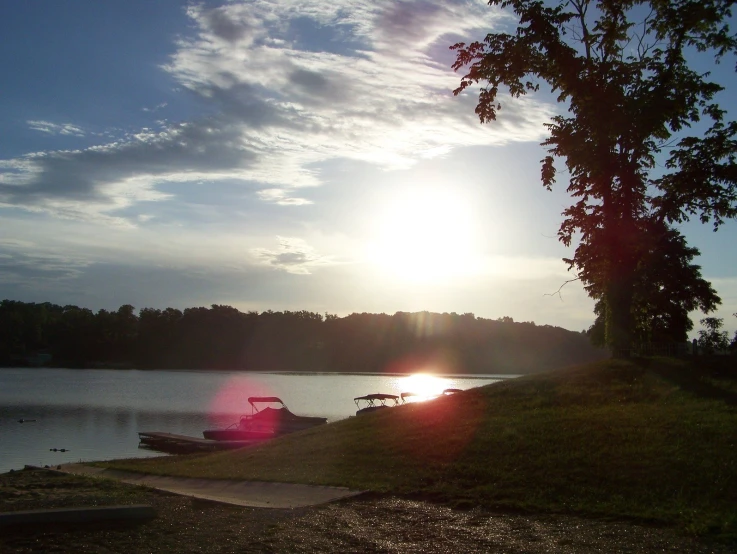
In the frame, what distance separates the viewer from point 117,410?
179 feet

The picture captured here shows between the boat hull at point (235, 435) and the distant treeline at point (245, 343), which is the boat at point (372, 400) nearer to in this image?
the boat hull at point (235, 435)

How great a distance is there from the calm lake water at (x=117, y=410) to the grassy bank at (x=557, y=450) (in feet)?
48.5

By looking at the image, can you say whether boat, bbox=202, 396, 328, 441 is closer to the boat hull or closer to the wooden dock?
the boat hull

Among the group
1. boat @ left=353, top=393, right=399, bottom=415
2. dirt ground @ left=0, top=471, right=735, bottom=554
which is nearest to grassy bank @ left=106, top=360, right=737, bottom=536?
dirt ground @ left=0, top=471, right=735, bottom=554

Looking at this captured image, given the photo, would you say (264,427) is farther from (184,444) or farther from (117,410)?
(117,410)

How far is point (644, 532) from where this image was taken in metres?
9.33

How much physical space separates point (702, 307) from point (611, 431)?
32435 millimetres

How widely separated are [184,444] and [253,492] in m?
22.0

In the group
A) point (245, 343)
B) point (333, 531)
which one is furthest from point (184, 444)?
point (245, 343)

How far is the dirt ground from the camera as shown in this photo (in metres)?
8.31

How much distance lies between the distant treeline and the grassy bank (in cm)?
11515

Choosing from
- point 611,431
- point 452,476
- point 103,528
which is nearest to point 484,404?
point 611,431

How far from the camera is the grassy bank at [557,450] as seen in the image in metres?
11.1

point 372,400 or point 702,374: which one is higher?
point 702,374
